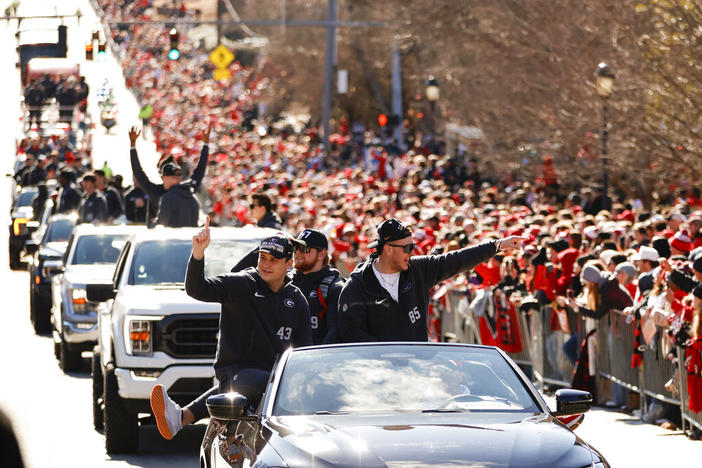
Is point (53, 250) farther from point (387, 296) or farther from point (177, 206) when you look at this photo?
point (387, 296)

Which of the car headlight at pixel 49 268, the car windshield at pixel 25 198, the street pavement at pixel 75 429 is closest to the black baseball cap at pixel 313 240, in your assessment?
the street pavement at pixel 75 429

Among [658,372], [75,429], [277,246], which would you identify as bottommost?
[75,429]

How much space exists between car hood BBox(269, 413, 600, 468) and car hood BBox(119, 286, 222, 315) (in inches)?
219

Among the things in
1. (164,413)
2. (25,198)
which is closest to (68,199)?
(25,198)

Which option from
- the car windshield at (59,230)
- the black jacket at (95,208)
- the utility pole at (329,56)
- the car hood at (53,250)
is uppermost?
the utility pole at (329,56)

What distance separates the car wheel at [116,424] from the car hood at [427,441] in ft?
18.8

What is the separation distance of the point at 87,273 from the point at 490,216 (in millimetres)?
7833

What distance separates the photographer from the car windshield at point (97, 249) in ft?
66.6

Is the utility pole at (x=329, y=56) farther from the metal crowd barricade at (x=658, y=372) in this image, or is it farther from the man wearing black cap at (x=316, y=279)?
the man wearing black cap at (x=316, y=279)

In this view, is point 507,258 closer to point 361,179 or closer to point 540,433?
point 540,433

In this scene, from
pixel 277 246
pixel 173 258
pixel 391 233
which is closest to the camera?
pixel 277 246

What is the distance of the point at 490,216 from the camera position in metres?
25.3

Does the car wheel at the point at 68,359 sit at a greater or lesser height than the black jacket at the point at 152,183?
lesser

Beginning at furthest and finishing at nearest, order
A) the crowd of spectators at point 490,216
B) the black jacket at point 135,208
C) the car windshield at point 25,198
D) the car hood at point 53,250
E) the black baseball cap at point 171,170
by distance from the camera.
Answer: the car windshield at point 25,198, the car hood at point 53,250, the black jacket at point 135,208, the black baseball cap at point 171,170, the crowd of spectators at point 490,216
